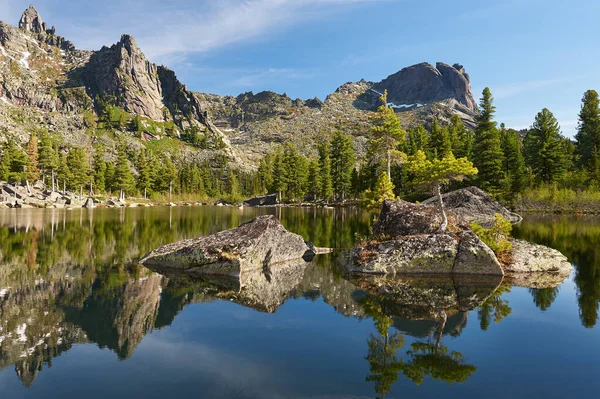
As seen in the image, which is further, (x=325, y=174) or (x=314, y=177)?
(x=314, y=177)

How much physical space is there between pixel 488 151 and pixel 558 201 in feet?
50.0

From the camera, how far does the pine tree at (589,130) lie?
69.2 m

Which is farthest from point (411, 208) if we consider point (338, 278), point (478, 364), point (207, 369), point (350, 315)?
point (207, 369)

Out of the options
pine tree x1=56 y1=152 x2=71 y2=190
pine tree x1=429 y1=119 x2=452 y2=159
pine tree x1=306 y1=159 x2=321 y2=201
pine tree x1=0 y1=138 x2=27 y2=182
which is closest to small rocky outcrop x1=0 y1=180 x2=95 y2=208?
pine tree x1=0 y1=138 x2=27 y2=182

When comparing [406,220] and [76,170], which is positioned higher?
[76,170]

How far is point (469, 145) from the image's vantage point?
8419 cm

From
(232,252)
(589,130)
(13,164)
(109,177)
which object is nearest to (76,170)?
(109,177)

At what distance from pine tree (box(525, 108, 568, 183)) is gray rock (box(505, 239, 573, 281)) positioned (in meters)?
59.8

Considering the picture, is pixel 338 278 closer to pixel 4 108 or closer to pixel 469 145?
pixel 469 145

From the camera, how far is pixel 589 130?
71375 mm

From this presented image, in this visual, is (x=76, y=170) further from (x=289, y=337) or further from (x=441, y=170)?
(x=289, y=337)

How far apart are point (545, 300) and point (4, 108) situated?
9824 inches

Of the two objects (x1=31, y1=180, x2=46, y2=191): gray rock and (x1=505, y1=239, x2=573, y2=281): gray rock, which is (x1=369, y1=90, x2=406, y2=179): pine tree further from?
(x1=31, y1=180, x2=46, y2=191): gray rock

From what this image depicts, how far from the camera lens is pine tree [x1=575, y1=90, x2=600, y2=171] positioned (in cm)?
6925
